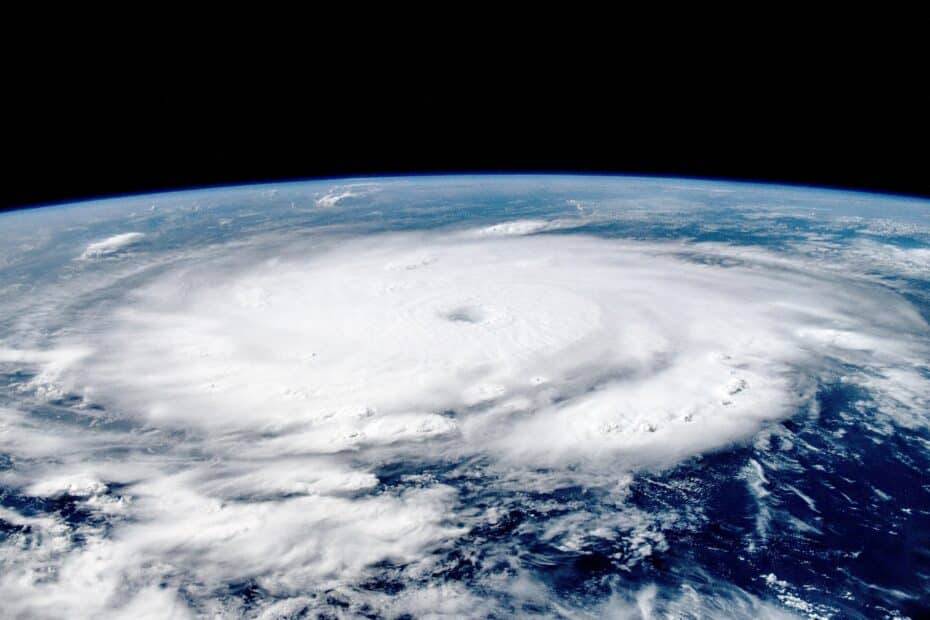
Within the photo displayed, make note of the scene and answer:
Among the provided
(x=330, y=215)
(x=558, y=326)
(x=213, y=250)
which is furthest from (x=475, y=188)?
(x=558, y=326)

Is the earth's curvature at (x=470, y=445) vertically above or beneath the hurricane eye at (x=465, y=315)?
beneath

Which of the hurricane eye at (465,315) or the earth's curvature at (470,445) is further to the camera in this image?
the hurricane eye at (465,315)

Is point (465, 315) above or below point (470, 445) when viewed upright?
above

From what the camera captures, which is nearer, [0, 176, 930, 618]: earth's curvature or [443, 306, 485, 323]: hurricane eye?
[0, 176, 930, 618]: earth's curvature

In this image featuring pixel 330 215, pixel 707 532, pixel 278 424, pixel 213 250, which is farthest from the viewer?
pixel 330 215

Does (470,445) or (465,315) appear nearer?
(470,445)

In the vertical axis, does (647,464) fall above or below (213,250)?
below

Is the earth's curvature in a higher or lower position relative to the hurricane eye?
lower

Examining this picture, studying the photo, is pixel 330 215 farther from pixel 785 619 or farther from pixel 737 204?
pixel 785 619
